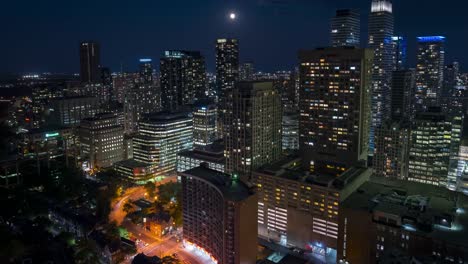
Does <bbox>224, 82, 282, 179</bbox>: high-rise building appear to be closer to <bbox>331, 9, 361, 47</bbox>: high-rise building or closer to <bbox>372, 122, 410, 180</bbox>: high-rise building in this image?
<bbox>372, 122, 410, 180</bbox>: high-rise building

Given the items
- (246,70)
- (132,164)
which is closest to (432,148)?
(132,164)

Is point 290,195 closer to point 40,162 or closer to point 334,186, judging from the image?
point 334,186

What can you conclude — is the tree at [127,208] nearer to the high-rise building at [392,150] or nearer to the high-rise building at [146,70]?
the high-rise building at [392,150]

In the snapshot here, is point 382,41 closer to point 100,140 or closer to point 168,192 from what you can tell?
point 168,192

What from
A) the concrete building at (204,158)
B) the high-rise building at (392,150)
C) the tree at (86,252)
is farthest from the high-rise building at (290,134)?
the tree at (86,252)

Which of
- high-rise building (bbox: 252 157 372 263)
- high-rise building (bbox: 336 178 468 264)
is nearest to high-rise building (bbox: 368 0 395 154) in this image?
high-rise building (bbox: 252 157 372 263)

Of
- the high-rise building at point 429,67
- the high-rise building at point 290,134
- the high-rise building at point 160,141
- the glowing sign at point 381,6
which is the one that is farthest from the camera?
the high-rise building at point 429,67

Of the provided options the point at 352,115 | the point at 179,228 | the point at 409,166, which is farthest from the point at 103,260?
the point at 409,166
